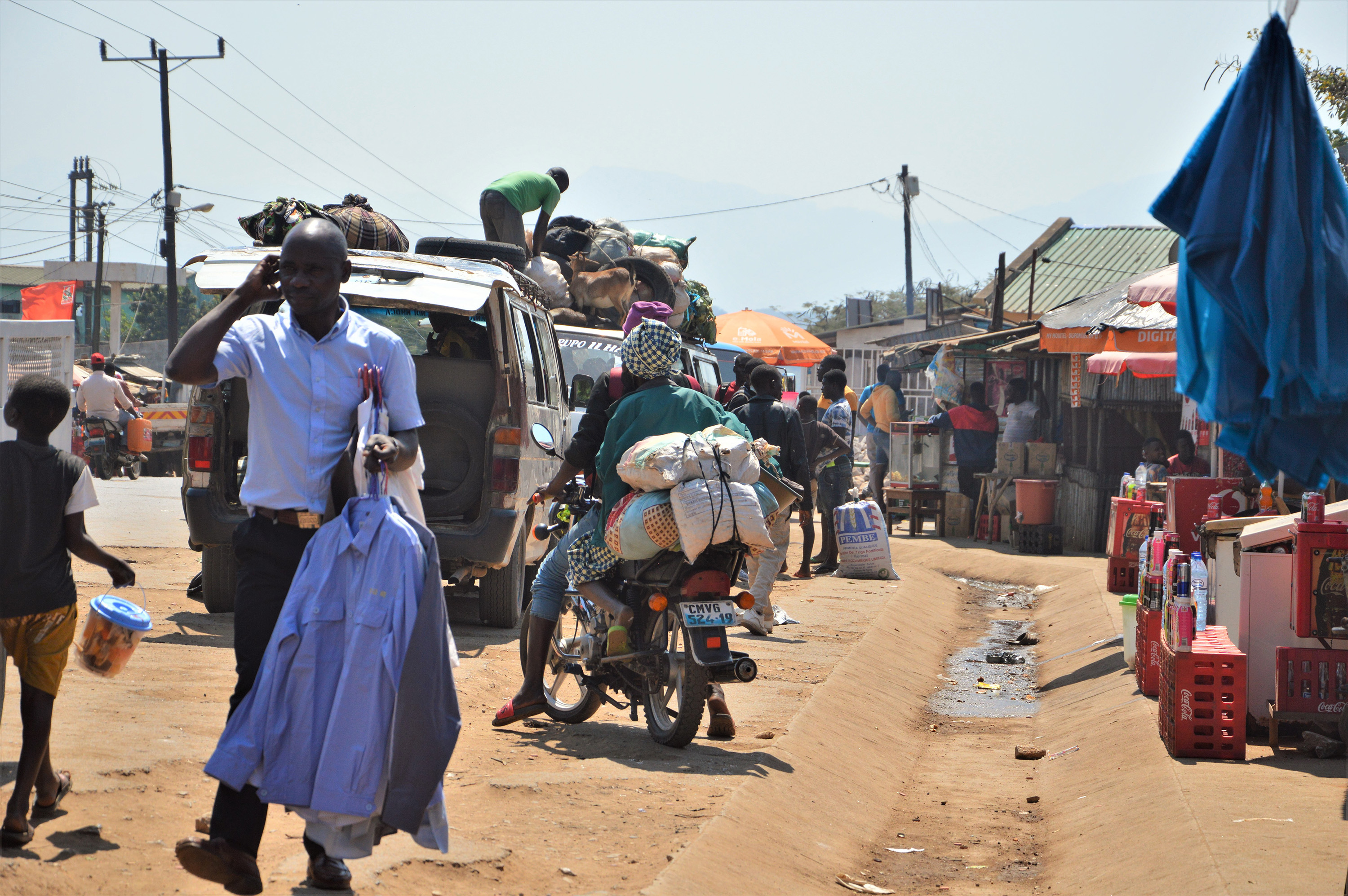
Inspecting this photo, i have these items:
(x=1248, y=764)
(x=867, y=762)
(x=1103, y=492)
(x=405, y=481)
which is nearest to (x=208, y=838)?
(x=405, y=481)

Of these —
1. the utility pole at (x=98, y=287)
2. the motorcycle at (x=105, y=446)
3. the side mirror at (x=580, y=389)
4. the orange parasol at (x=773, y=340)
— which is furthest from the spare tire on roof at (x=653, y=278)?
the utility pole at (x=98, y=287)

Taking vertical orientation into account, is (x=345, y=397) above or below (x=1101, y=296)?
below

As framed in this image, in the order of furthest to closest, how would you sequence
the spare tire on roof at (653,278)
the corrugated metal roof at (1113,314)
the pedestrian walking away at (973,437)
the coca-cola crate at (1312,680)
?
the pedestrian walking away at (973,437)
the spare tire on roof at (653,278)
the corrugated metal roof at (1113,314)
the coca-cola crate at (1312,680)

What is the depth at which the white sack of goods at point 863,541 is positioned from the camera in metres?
13.2

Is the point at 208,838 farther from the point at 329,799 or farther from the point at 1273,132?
the point at 1273,132

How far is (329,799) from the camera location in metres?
3.48

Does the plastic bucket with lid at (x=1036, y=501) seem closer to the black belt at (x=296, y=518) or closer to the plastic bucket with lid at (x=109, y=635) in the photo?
the plastic bucket with lid at (x=109, y=635)

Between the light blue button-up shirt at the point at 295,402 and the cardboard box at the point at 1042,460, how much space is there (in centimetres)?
1446

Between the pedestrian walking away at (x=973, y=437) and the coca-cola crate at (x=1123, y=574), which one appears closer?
the coca-cola crate at (x=1123, y=574)

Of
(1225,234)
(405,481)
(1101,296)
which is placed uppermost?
(1101,296)

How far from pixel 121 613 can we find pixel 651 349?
2.75 m

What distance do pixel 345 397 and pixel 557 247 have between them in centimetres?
1093

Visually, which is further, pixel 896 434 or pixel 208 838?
pixel 896 434

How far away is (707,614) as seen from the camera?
5852 mm
